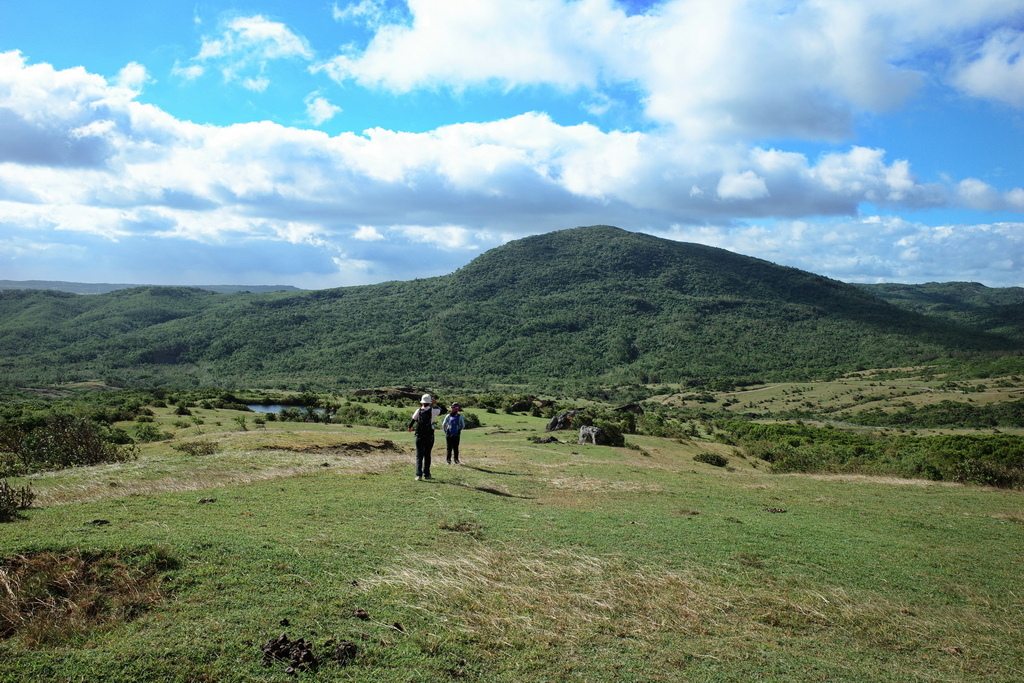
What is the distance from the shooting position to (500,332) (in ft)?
519

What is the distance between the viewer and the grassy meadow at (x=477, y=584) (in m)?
5.34

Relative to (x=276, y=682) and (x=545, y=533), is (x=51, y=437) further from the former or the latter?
(x=276, y=682)

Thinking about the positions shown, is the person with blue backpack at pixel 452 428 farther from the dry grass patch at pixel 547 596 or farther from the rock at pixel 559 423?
the rock at pixel 559 423

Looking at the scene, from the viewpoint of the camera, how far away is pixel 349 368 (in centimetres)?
12925

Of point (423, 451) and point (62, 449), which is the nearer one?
point (423, 451)

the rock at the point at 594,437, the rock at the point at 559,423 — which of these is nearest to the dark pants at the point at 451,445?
the rock at the point at 594,437

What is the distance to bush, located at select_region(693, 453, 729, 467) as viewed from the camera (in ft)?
92.6

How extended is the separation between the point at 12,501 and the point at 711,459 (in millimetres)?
26714

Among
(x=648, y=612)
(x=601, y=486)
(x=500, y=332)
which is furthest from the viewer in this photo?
(x=500, y=332)

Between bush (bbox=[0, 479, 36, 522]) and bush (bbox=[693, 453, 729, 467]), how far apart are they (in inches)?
998

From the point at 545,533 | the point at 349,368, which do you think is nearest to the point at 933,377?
the point at 349,368

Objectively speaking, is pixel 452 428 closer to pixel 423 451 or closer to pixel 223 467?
pixel 423 451

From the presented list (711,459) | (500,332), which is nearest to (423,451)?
(711,459)

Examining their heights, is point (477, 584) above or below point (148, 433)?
above
